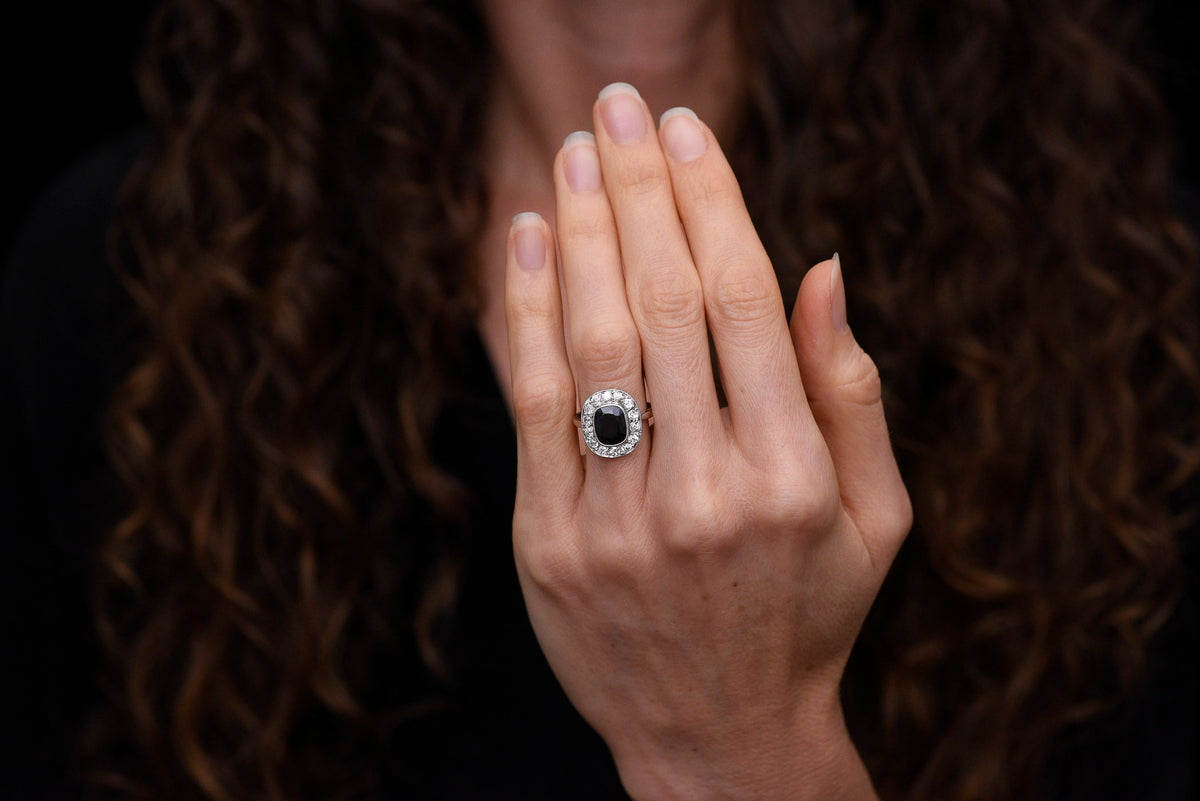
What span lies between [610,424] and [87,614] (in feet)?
3.24

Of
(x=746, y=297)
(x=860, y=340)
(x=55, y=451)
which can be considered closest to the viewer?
(x=746, y=297)

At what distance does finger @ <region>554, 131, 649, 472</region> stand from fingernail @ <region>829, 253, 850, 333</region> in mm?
148

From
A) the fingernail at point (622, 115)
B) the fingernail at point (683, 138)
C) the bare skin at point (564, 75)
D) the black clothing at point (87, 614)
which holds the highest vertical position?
the bare skin at point (564, 75)

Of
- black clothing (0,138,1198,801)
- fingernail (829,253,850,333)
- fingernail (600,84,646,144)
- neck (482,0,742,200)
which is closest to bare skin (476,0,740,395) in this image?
→ neck (482,0,742,200)

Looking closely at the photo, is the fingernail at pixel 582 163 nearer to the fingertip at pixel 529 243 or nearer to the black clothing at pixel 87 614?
the fingertip at pixel 529 243

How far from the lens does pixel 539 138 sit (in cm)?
118

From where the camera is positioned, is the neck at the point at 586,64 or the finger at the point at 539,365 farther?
the neck at the point at 586,64

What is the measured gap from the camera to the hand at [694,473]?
0.68 m

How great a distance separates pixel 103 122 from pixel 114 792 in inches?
42.1

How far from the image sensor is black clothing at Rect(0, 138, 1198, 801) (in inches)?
43.0

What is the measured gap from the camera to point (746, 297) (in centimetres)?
67

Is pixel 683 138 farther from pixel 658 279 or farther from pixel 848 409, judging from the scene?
pixel 848 409

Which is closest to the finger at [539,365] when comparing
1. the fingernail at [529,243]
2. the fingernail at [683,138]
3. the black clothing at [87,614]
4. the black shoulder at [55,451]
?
the fingernail at [529,243]

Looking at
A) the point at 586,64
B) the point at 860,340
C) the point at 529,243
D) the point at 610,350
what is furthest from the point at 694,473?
the point at 586,64
